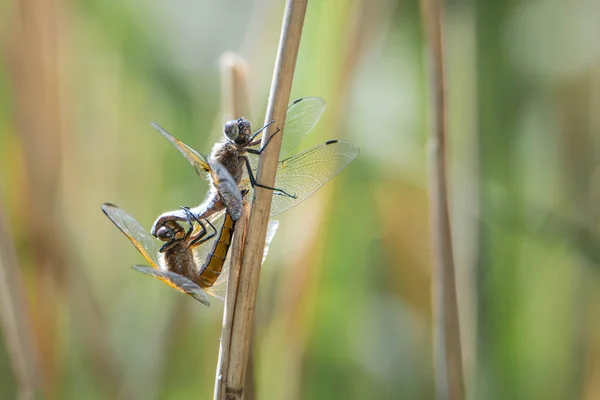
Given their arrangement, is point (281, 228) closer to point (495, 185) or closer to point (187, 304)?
point (187, 304)

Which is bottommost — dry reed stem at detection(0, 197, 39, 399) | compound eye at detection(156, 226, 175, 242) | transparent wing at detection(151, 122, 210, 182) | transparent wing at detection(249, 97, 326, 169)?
dry reed stem at detection(0, 197, 39, 399)

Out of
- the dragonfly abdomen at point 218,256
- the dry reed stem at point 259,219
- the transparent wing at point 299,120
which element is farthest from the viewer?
the transparent wing at point 299,120

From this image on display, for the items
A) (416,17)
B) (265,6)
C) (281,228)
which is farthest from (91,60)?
(416,17)

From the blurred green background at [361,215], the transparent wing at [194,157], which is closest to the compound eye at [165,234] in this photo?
the transparent wing at [194,157]

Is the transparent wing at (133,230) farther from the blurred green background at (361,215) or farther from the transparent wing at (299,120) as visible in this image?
the blurred green background at (361,215)

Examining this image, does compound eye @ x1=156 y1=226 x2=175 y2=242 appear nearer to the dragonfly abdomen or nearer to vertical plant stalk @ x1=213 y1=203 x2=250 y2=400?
the dragonfly abdomen

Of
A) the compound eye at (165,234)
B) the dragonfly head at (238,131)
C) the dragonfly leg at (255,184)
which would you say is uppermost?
the dragonfly head at (238,131)

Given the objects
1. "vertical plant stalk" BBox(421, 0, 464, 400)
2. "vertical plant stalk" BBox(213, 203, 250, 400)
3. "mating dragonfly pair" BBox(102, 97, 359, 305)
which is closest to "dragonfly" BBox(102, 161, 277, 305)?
"mating dragonfly pair" BBox(102, 97, 359, 305)

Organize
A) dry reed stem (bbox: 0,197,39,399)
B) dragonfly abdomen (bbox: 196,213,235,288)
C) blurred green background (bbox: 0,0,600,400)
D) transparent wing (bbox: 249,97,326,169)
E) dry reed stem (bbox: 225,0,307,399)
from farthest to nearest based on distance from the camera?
blurred green background (bbox: 0,0,600,400) < dry reed stem (bbox: 0,197,39,399) < transparent wing (bbox: 249,97,326,169) < dragonfly abdomen (bbox: 196,213,235,288) < dry reed stem (bbox: 225,0,307,399)
